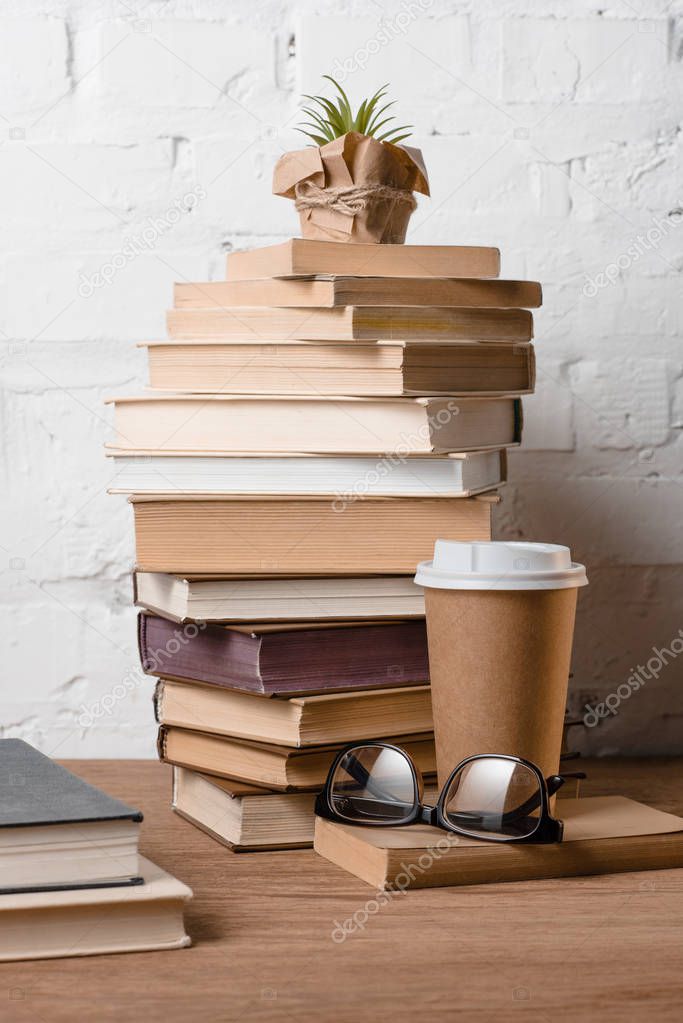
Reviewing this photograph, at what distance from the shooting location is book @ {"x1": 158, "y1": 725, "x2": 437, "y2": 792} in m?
1.01

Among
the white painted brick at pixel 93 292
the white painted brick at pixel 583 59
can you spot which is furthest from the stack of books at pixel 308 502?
the white painted brick at pixel 583 59

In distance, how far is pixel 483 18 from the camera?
1392mm

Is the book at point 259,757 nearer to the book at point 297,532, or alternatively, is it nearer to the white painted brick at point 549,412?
the book at point 297,532

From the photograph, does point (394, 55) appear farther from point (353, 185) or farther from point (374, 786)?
point (374, 786)

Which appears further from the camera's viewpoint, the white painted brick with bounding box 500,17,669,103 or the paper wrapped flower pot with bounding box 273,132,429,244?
the white painted brick with bounding box 500,17,669,103

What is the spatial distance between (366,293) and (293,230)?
0.40 m

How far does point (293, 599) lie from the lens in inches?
40.5

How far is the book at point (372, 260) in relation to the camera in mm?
1023

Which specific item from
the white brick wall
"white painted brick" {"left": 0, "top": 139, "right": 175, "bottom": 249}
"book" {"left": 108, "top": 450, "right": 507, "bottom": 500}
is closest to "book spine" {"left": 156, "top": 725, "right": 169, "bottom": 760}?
"book" {"left": 108, "top": 450, "right": 507, "bottom": 500}

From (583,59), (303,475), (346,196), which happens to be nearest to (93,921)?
(303,475)

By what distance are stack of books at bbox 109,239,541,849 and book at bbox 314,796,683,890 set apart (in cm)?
10

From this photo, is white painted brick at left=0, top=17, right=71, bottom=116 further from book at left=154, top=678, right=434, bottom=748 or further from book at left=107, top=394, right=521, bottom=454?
book at left=154, top=678, right=434, bottom=748

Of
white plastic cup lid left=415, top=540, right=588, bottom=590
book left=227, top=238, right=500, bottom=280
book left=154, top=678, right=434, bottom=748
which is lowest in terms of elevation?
book left=154, top=678, right=434, bottom=748

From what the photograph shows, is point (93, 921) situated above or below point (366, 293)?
below
